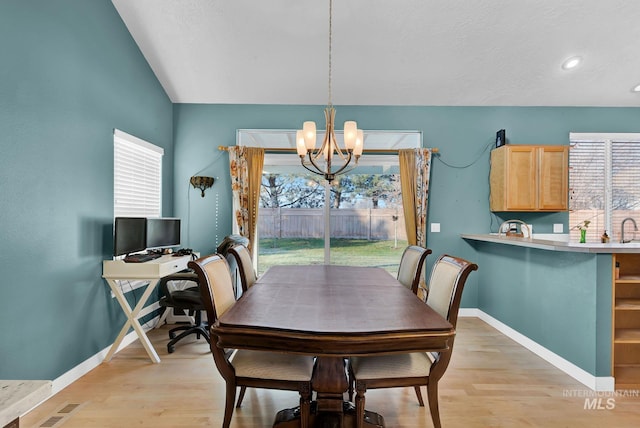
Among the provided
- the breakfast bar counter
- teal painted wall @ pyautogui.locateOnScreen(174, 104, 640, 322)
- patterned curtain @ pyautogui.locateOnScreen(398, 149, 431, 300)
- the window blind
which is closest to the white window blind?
teal painted wall @ pyautogui.locateOnScreen(174, 104, 640, 322)

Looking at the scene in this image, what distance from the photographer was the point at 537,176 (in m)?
3.79

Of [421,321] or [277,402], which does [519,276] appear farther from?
[277,402]

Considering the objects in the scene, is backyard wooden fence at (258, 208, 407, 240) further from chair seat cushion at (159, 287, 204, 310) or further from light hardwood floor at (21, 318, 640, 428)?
light hardwood floor at (21, 318, 640, 428)

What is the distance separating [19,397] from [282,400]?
6.03 ft

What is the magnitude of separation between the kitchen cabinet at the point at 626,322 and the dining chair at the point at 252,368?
227 centimetres

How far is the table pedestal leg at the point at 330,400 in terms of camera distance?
1.58m

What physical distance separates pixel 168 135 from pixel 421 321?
3687 millimetres

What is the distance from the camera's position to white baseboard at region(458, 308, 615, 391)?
2.36 metres

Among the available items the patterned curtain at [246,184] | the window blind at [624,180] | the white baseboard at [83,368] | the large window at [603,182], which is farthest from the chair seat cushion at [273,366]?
the window blind at [624,180]

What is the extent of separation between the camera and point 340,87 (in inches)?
153

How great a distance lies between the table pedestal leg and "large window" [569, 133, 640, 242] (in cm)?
394

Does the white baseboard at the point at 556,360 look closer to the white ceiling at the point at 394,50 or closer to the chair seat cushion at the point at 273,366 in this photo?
the chair seat cushion at the point at 273,366

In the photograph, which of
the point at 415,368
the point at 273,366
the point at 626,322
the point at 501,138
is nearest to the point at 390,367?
the point at 415,368

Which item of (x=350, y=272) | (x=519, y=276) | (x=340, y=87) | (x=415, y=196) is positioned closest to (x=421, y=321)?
(x=350, y=272)
